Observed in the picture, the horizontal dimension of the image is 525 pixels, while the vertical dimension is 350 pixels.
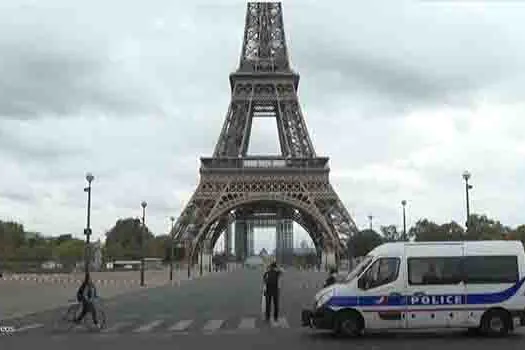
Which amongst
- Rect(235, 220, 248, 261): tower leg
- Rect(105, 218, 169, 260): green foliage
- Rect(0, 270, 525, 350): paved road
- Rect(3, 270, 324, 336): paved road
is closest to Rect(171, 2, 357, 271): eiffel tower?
Rect(105, 218, 169, 260): green foliage

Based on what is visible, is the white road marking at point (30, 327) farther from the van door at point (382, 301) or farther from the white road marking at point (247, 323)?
the van door at point (382, 301)

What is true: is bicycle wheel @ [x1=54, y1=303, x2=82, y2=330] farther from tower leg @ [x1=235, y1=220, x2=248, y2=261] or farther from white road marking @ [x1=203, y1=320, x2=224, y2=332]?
tower leg @ [x1=235, y1=220, x2=248, y2=261]

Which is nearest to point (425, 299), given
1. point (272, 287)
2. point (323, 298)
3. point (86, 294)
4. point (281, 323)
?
point (323, 298)

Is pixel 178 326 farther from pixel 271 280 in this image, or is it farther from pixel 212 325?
pixel 271 280

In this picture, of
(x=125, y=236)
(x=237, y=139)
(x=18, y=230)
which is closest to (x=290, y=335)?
(x=237, y=139)

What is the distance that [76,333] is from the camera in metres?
19.4

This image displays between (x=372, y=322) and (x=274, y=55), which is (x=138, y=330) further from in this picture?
(x=274, y=55)

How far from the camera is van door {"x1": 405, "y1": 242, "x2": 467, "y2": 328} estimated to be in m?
17.5

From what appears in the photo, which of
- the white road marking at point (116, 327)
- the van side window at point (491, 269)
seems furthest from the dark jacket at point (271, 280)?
the van side window at point (491, 269)

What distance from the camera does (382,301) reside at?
57.1ft

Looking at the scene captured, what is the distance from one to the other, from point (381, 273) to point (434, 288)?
126 cm

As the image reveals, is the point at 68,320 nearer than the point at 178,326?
No

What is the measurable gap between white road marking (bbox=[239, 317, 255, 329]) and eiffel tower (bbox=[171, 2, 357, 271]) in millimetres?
57889

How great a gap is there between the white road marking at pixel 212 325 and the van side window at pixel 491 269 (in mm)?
6615
